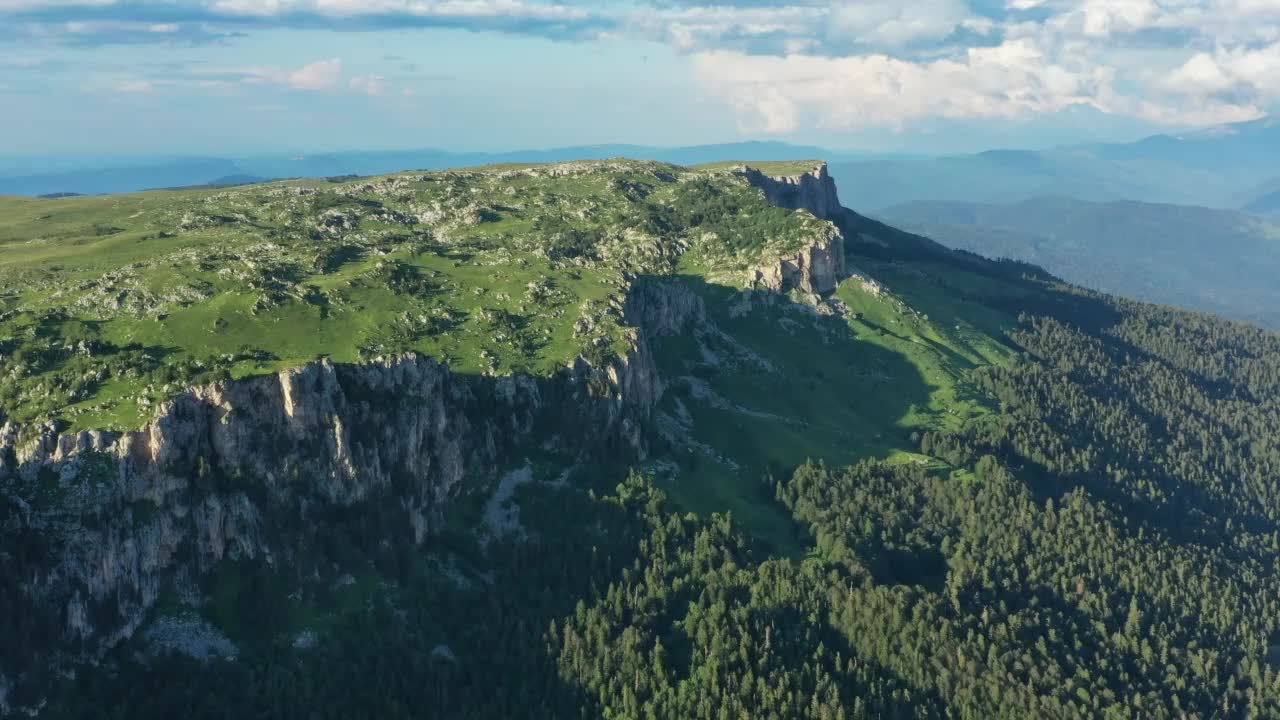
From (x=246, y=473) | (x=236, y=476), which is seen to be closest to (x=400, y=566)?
(x=246, y=473)

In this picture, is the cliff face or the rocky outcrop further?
the rocky outcrop

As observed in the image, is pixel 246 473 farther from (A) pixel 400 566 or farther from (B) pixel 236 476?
(A) pixel 400 566

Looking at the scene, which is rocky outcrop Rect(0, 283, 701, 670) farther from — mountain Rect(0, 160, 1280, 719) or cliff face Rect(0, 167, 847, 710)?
mountain Rect(0, 160, 1280, 719)

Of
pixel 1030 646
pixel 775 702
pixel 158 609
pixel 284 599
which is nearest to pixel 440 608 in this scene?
pixel 284 599

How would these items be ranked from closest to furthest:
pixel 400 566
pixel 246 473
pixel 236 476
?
pixel 236 476
pixel 246 473
pixel 400 566

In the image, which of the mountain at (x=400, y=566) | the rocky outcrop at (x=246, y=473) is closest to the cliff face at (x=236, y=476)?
the rocky outcrop at (x=246, y=473)

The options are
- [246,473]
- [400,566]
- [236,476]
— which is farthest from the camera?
[400,566]

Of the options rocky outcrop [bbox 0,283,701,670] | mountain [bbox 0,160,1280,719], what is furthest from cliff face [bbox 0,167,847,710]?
mountain [bbox 0,160,1280,719]

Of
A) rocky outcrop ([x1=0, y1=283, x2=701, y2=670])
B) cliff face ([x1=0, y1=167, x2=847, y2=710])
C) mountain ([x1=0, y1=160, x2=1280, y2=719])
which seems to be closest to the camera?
cliff face ([x1=0, y1=167, x2=847, y2=710])

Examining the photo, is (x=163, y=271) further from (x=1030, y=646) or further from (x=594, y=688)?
(x=1030, y=646)

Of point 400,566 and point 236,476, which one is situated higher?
point 236,476

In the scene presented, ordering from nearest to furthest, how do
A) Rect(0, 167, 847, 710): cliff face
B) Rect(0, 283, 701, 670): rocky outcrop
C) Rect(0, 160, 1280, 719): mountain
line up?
Rect(0, 167, 847, 710): cliff face < Rect(0, 283, 701, 670): rocky outcrop < Rect(0, 160, 1280, 719): mountain
